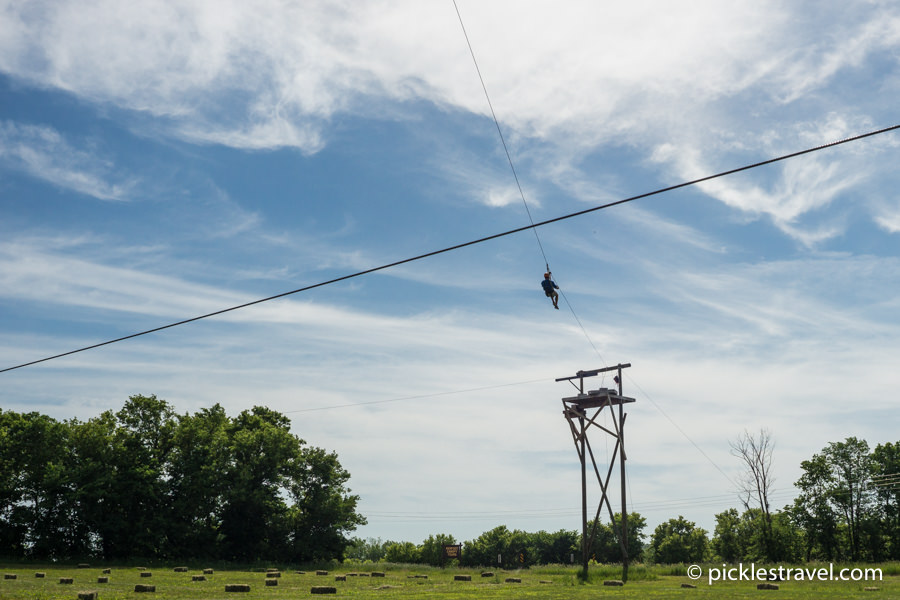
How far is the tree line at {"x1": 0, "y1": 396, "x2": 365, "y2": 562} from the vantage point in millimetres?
63406

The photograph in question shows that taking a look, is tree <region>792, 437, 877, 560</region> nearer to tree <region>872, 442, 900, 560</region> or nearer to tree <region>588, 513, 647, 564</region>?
tree <region>872, 442, 900, 560</region>

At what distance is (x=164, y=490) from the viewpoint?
69.1m

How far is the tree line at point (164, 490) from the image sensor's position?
63406 millimetres

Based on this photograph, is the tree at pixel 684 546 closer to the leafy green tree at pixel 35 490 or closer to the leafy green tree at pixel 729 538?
the leafy green tree at pixel 729 538

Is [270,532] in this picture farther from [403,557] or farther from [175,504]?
[403,557]

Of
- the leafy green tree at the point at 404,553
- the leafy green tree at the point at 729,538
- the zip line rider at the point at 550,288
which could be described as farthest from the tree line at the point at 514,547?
the zip line rider at the point at 550,288

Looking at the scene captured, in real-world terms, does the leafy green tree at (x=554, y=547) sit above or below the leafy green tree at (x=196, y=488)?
below

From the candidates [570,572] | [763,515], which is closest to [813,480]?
[763,515]

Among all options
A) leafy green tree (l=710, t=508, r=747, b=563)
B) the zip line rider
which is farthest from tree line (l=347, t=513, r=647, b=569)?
the zip line rider

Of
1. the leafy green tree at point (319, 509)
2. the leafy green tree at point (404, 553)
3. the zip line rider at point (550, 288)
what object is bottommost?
the leafy green tree at point (404, 553)

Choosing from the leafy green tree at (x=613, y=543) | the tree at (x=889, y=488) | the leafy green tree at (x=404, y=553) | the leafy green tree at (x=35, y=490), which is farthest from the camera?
the leafy green tree at (x=404, y=553)

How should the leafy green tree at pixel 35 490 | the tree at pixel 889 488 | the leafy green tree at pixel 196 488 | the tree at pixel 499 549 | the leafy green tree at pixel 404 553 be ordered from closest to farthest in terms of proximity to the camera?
the leafy green tree at pixel 35 490
the leafy green tree at pixel 196 488
the tree at pixel 889 488
the tree at pixel 499 549
the leafy green tree at pixel 404 553

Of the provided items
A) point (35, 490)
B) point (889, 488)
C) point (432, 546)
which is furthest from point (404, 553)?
point (889, 488)

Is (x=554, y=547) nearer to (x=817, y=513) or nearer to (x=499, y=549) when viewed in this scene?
(x=499, y=549)
